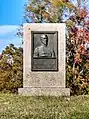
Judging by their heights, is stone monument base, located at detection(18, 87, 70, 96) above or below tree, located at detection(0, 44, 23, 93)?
below

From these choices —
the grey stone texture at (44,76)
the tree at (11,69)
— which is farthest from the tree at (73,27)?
the grey stone texture at (44,76)

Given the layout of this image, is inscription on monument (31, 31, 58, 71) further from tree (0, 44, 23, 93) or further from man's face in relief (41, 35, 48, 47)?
tree (0, 44, 23, 93)

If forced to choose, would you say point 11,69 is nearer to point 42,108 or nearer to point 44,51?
point 44,51

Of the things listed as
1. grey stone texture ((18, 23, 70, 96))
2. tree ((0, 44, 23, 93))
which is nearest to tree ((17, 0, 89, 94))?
tree ((0, 44, 23, 93))

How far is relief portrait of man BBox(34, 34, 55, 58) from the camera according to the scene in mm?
12289

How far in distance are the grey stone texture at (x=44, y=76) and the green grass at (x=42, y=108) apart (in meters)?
0.84

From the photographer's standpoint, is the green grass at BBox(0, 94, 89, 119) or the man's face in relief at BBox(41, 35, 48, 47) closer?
the green grass at BBox(0, 94, 89, 119)

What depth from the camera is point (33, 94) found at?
476 inches

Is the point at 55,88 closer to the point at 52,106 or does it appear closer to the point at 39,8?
the point at 52,106

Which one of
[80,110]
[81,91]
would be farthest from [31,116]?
[81,91]

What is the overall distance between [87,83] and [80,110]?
8071 mm

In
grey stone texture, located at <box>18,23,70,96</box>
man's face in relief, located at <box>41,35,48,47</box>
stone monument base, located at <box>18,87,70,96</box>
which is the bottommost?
stone monument base, located at <box>18,87,70,96</box>

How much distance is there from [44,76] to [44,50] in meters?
0.74

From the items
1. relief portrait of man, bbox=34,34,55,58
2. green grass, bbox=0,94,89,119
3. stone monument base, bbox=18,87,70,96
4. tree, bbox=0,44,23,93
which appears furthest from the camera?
tree, bbox=0,44,23,93
